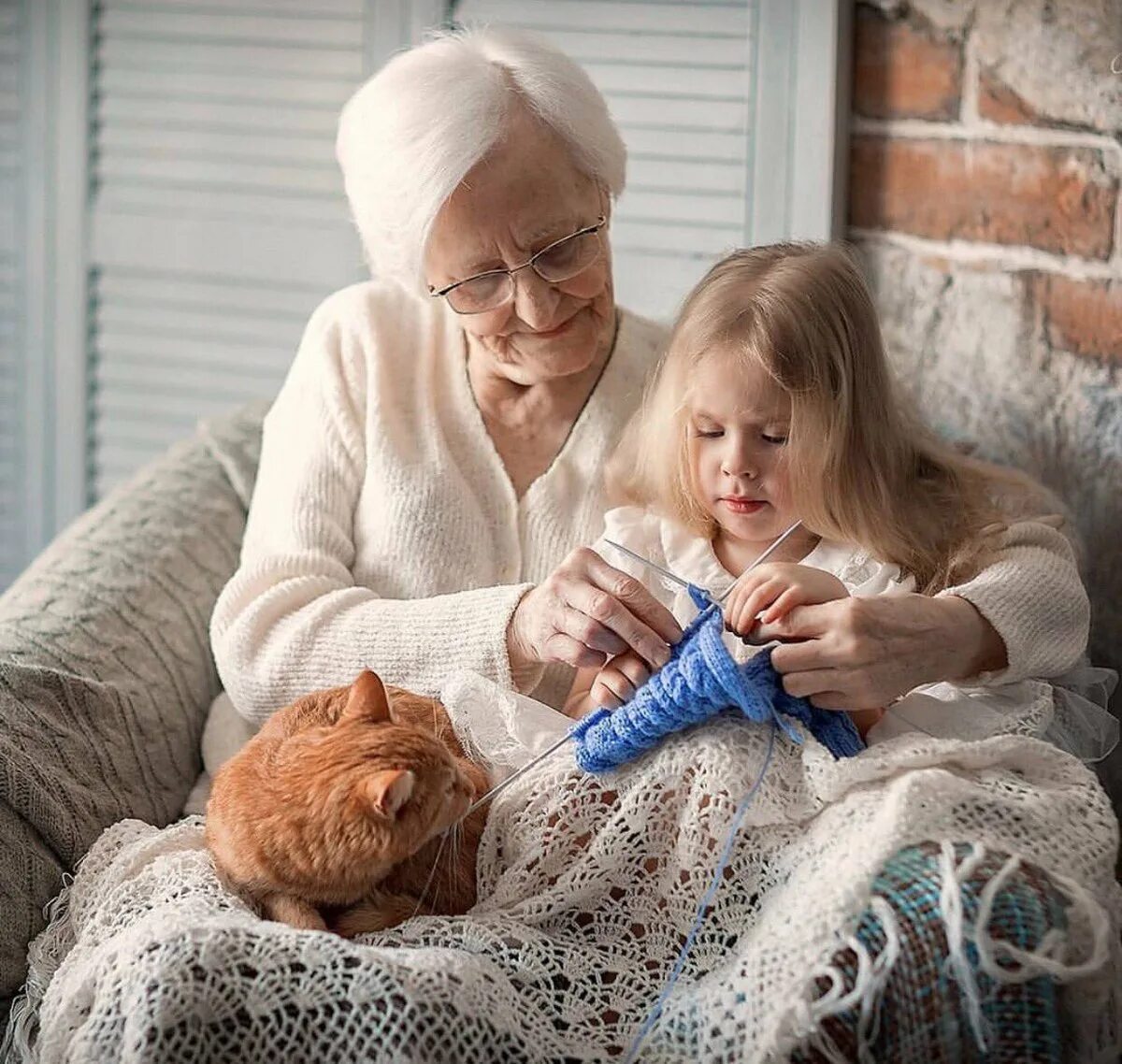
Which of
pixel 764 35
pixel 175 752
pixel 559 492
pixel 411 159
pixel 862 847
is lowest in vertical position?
pixel 175 752

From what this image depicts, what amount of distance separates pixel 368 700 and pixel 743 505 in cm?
45

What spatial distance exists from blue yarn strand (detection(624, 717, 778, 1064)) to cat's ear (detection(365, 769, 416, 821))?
11.1 inches

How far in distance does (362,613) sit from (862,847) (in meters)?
0.72

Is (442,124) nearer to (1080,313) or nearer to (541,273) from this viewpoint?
(541,273)

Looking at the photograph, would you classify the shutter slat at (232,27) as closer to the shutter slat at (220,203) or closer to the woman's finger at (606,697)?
Answer: the shutter slat at (220,203)

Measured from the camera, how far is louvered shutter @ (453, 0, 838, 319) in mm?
2184

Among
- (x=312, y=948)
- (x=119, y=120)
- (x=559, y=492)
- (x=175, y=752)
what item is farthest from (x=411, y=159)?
(x=119, y=120)

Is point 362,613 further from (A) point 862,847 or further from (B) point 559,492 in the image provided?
(A) point 862,847

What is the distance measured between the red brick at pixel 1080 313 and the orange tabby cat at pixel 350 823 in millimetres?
950

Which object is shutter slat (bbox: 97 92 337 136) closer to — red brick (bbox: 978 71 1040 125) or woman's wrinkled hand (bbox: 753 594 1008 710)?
red brick (bbox: 978 71 1040 125)

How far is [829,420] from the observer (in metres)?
1.53

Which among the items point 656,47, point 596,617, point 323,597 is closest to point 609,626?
point 596,617

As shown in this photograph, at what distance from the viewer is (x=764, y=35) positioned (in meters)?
2.20

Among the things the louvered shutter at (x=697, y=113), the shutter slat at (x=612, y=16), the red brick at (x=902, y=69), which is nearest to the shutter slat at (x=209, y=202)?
the shutter slat at (x=612, y=16)
